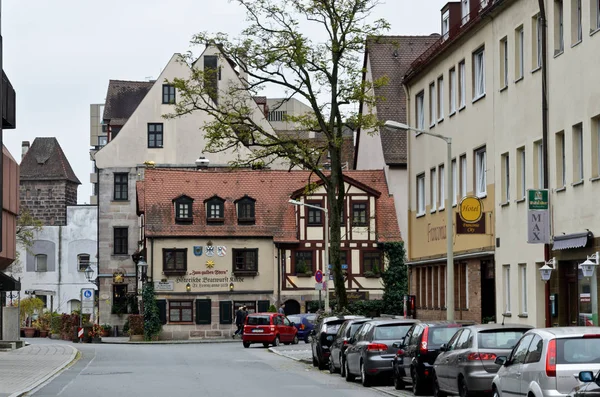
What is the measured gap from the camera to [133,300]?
75.1 m

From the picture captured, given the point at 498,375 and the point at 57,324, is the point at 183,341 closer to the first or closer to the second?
the point at 57,324

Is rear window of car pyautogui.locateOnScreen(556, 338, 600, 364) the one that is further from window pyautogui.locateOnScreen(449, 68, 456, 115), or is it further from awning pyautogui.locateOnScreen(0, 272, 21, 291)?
awning pyautogui.locateOnScreen(0, 272, 21, 291)

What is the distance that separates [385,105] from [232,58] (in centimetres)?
2379

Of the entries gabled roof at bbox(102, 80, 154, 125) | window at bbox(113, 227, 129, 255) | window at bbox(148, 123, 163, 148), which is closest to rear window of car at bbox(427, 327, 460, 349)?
window at bbox(148, 123, 163, 148)

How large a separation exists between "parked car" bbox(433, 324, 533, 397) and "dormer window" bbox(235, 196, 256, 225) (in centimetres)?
4807

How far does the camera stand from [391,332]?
27.9 m

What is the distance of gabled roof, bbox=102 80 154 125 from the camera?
8700 centimetres

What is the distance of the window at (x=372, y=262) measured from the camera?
223 feet

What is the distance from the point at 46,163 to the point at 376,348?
98.2m

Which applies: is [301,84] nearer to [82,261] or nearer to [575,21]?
[575,21]

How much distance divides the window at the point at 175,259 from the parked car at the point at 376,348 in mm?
39541

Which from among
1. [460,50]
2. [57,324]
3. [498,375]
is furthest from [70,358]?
[57,324]

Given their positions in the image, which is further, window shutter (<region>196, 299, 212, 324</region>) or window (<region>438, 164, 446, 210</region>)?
window shutter (<region>196, 299, 212, 324</region>)

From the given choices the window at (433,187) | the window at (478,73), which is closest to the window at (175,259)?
the window at (433,187)
